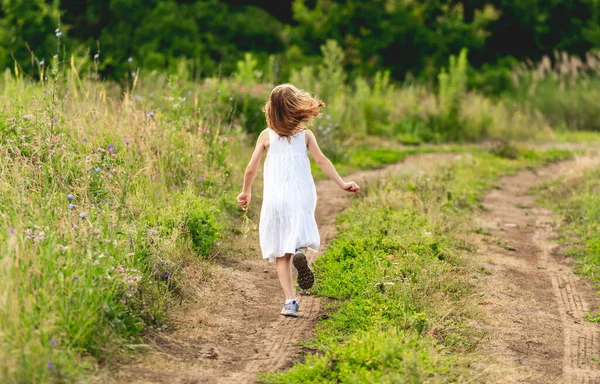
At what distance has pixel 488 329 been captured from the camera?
6.00m

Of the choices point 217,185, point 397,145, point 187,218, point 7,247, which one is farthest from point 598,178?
point 7,247

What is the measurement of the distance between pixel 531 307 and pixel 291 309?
2.04 m

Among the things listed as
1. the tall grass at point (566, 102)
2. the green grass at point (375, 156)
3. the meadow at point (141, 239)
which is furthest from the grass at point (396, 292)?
the tall grass at point (566, 102)

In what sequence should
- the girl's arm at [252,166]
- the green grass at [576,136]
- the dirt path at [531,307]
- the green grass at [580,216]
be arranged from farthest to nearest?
1. the green grass at [576,136]
2. the green grass at [580,216]
3. the girl's arm at [252,166]
4. the dirt path at [531,307]

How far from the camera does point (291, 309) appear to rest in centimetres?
604

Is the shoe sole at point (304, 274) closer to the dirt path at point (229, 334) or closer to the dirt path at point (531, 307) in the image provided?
the dirt path at point (229, 334)

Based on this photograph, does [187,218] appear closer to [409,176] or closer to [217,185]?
[217,185]

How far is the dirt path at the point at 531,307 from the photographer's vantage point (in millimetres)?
5363

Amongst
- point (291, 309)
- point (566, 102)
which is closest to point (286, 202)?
point (291, 309)

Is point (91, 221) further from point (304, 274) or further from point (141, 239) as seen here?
point (304, 274)

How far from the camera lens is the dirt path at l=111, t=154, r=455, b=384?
4.86 metres

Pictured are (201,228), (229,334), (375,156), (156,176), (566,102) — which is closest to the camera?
(229,334)

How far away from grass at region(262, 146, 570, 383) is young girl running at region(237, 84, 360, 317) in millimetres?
459

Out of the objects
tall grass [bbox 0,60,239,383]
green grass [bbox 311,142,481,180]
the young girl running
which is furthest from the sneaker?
green grass [bbox 311,142,481,180]
